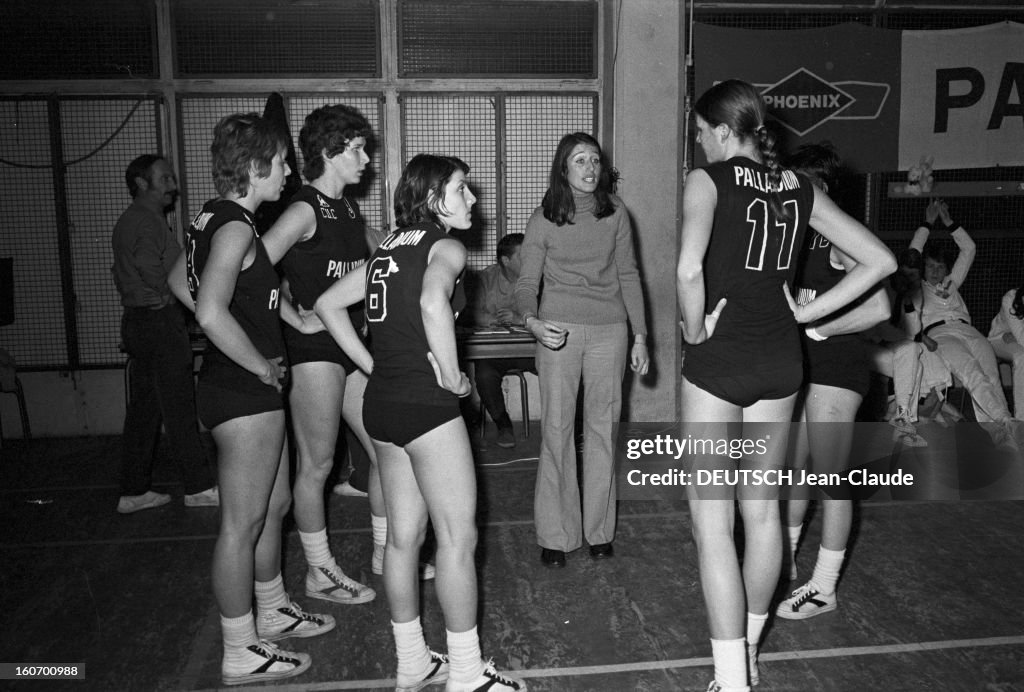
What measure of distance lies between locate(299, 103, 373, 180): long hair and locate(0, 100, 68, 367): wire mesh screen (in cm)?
386

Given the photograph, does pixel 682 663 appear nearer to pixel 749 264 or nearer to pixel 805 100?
pixel 749 264

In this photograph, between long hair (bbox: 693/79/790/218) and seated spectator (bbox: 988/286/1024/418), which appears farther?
seated spectator (bbox: 988/286/1024/418)

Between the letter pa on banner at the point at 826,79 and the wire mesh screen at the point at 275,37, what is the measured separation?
96.2 inches

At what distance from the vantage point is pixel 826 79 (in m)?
6.26

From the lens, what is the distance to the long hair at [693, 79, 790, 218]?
225 cm

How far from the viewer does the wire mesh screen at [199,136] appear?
5.93 m

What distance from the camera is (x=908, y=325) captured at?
5.28 meters

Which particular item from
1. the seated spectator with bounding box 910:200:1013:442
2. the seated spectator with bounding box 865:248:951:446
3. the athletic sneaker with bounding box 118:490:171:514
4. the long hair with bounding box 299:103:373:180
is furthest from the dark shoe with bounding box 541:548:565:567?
the seated spectator with bounding box 910:200:1013:442

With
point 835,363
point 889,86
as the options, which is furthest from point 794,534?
point 889,86

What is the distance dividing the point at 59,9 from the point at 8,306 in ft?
6.67

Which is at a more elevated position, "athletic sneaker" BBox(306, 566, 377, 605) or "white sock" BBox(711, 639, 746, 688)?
"white sock" BBox(711, 639, 746, 688)

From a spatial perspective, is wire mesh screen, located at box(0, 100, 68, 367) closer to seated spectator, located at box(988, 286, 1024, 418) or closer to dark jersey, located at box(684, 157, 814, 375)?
dark jersey, located at box(684, 157, 814, 375)

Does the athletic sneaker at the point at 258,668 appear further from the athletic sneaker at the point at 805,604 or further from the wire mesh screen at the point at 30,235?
the wire mesh screen at the point at 30,235

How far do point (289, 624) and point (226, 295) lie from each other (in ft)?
4.08
